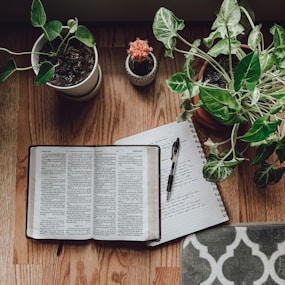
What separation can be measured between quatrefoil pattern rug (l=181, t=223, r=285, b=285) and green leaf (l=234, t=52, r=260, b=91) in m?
0.45

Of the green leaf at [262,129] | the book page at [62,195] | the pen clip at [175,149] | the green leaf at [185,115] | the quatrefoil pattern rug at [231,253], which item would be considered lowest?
the quatrefoil pattern rug at [231,253]

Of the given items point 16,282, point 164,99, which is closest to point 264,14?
point 164,99

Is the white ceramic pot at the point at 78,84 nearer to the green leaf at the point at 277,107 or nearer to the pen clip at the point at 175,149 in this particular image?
the pen clip at the point at 175,149

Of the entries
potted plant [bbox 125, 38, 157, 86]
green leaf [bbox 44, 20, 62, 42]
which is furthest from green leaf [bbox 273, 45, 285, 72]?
green leaf [bbox 44, 20, 62, 42]

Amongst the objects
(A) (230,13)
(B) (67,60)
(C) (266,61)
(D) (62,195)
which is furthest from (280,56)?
(D) (62,195)

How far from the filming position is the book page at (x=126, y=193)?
1237mm

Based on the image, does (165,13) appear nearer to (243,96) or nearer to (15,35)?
(243,96)

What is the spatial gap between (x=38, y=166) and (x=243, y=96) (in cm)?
53

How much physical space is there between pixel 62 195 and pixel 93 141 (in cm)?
15

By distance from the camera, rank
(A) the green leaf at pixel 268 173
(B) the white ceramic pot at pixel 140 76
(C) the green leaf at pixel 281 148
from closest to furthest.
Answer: (C) the green leaf at pixel 281 148 < (A) the green leaf at pixel 268 173 < (B) the white ceramic pot at pixel 140 76

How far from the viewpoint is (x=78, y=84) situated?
1.15 m

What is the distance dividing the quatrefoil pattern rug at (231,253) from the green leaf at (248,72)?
1.46 ft

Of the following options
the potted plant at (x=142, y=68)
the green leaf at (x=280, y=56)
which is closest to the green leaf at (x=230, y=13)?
the green leaf at (x=280, y=56)

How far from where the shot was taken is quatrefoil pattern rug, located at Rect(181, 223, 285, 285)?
4.06 ft
